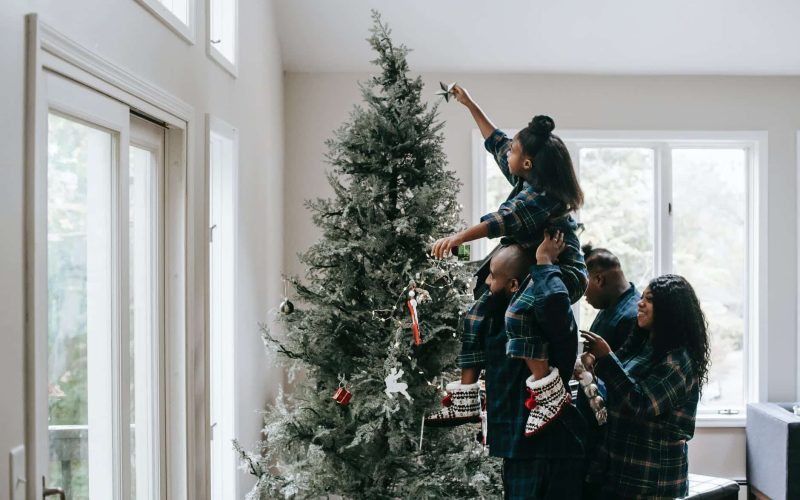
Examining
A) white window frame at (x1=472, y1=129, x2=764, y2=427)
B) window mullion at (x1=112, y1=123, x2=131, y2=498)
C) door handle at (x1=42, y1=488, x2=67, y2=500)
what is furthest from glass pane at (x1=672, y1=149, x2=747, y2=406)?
door handle at (x1=42, y1=488, x2=67, y2=500)

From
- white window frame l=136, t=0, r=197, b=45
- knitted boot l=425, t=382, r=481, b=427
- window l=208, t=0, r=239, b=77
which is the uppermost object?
window l=208, t=0, r=239, b=77

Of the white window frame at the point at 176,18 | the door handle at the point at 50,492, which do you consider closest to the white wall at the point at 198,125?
the white window frame at the point at 176,18

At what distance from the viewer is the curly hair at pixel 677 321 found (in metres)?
2.12

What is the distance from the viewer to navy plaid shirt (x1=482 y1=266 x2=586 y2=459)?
1.80 meters

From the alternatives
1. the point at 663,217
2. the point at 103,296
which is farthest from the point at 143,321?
the point at 663,217

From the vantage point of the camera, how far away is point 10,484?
4.70ft

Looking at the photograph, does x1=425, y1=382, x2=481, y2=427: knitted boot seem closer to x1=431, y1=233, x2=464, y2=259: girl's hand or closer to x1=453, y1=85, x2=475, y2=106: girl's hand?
x1=431, y1=233, x2=464, y2=259: girl's hand

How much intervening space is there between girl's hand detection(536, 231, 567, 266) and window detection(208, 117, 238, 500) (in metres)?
1.61

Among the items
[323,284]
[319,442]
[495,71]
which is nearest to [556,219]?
[323,284]

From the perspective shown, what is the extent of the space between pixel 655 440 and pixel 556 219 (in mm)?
707

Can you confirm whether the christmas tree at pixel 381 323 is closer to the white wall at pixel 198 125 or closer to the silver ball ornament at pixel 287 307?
the silver ball ornament at pixel 287 307

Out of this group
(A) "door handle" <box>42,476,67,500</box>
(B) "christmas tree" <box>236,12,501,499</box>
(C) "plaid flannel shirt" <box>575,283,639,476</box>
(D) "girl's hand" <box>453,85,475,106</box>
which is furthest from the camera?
(B) "christmas tree" <box>236,12,501,499</box>

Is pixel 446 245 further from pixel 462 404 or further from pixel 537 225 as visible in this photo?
pixel 462 404

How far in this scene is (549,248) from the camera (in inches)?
72.1
